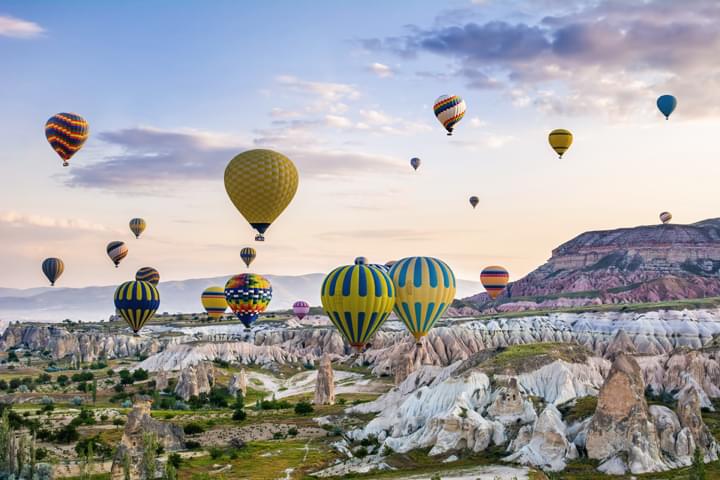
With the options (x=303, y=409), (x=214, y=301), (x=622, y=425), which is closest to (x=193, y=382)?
(x=303, y=409)

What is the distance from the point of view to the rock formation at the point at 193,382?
12875 centimetres

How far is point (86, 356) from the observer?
606 ft

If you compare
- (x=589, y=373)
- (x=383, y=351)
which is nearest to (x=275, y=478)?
(x=589, y=373)

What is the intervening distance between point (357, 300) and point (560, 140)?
64651mm

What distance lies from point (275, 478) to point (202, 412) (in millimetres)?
45296

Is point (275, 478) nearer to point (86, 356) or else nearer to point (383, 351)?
point (383, 351)

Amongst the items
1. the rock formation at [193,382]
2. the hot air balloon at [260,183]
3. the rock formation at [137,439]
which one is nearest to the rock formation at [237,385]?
the rock formation at [193,382]

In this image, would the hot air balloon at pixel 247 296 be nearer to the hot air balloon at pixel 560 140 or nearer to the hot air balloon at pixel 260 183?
the hot air balloon at pixel 260 183

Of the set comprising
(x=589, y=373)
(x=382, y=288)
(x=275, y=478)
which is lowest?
(x=275, y=478)

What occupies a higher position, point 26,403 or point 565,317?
point 565,317

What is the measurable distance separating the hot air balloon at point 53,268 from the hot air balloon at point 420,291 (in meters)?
109

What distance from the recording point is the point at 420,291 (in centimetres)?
8506

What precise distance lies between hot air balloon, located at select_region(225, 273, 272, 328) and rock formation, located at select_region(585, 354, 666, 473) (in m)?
66.5

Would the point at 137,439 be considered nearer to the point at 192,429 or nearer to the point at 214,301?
the point at 192,429
